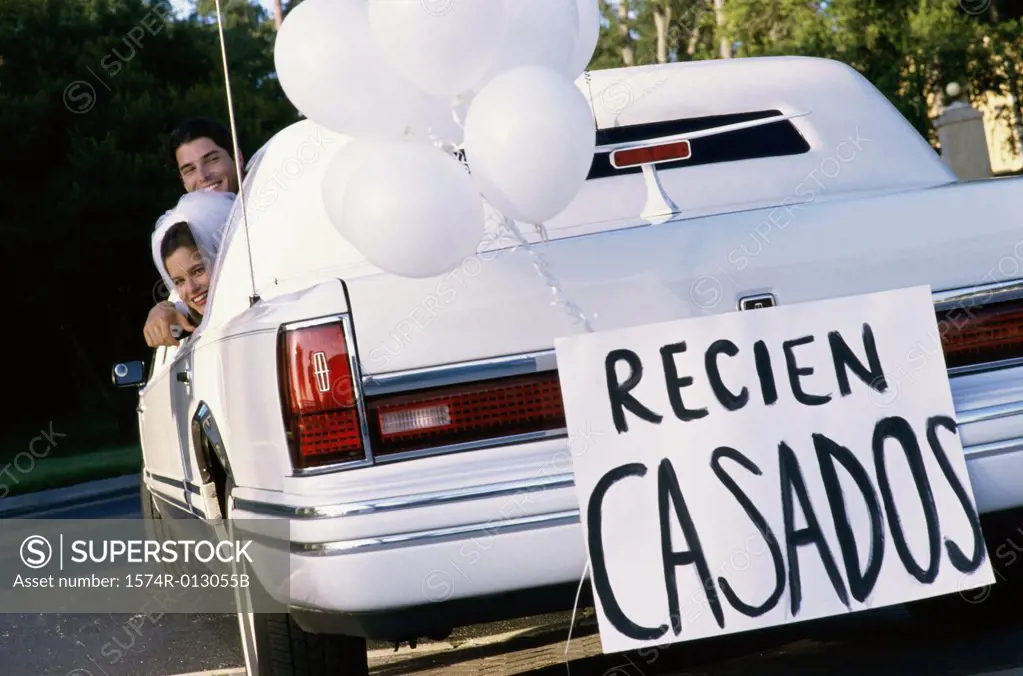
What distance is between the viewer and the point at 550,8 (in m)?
3.31

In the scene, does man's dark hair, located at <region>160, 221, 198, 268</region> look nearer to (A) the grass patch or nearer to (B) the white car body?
(B) the white car body

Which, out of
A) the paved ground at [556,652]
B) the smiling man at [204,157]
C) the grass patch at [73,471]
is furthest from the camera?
the grass patch at [73,471]

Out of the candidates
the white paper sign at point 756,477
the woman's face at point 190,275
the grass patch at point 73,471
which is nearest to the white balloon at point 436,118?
the white paper sign at point 756,477

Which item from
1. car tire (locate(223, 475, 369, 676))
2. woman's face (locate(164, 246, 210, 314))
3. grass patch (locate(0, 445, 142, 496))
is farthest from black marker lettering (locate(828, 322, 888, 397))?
grass patch (locate(0, 445, 142, 496))

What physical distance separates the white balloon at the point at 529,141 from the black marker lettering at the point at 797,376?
22.8 inches

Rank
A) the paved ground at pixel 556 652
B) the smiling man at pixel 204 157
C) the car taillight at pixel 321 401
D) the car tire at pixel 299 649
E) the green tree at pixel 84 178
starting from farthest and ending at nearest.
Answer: the green tree at pixel 84 178
the smiling man at pixel 204 157
the paved ground at pixel 556 652
the car tire at pixel 299 649
the car taillight at pixel 321 401

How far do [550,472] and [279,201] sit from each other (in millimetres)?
1479

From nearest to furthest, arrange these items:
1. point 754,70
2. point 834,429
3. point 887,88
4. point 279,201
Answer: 1. point 834,429
2. point 279,201
3. point 754,70
4. point 887,88

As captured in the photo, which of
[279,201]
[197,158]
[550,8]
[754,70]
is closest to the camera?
[550,8]

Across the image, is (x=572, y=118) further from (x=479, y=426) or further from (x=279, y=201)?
(x=279, y=201)

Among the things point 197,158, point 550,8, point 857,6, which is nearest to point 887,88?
point 857,6

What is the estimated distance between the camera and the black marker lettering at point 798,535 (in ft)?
9.82

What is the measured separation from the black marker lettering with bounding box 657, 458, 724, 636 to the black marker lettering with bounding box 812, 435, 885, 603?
→ 29 centimetres

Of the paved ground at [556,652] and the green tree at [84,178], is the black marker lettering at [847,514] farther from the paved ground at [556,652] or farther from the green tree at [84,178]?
the green tree at [84,178]
